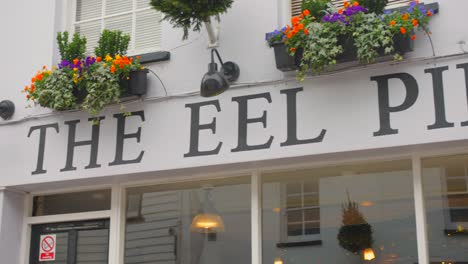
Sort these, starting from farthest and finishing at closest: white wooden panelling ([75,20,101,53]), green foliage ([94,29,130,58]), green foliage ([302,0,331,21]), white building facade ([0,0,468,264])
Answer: white wooden panelling ([75,20,101,53]) < green foliage ([94,29,130,58]) < green foliage ([302,0,331,21]) < white building facade ([0,0,468,264])

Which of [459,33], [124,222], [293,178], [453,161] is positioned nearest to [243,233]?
[293,178]

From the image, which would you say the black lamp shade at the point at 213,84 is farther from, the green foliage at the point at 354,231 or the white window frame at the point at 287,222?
the green foliage at the point at 354,231

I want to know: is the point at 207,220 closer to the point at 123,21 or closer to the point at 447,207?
the point at 447,207

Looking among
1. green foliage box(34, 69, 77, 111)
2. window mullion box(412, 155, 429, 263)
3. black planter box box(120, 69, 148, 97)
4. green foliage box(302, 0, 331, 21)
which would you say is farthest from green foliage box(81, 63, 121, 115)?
window mullion box(412, 155, 429, 263)

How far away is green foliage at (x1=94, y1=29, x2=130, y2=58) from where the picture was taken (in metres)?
7.94

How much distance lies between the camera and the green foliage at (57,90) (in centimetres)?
786

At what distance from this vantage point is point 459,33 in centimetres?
668

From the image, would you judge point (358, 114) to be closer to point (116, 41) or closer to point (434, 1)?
point (434, 1)

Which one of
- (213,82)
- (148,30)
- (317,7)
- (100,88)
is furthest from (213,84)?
(148,30)

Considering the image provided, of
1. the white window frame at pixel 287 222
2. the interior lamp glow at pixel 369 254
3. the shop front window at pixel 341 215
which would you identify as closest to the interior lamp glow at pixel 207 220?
the shop front window at pixel 341 215

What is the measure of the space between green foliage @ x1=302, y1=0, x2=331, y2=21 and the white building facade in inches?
18.1

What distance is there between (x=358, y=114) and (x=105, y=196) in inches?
113

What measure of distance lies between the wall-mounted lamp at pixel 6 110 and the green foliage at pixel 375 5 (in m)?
3.82

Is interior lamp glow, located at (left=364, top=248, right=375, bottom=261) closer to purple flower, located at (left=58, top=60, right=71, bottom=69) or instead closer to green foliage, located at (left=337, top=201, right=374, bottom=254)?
green foliage, located at (left=337, top=201, right=374, bottom=254)
